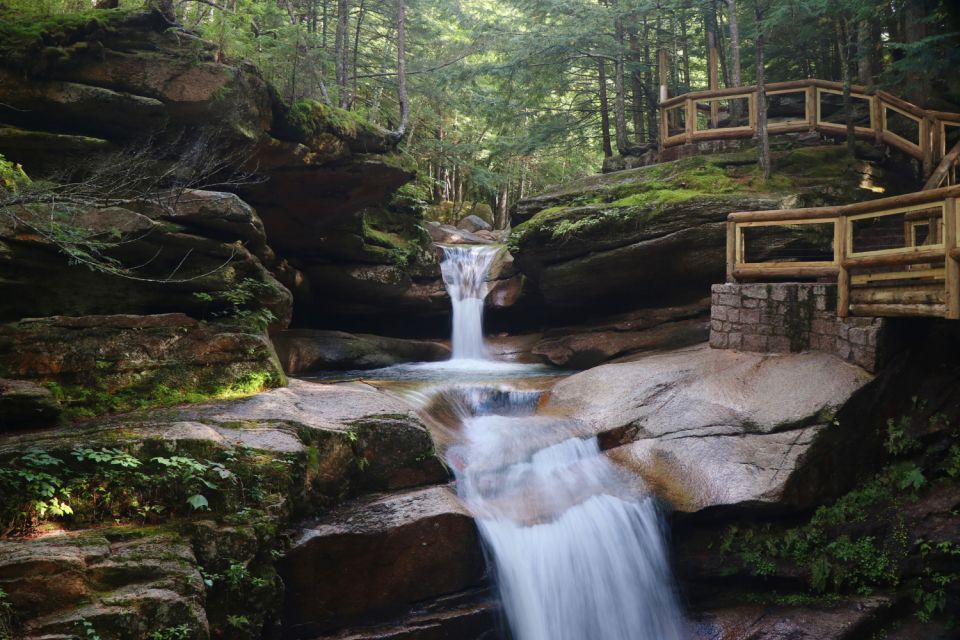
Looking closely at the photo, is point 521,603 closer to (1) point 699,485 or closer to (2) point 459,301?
(1) point 699,485

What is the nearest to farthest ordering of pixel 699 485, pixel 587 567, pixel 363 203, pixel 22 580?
pixel 22 580 < pixel 587 567 < pixel 699 485 < pixel 363 203

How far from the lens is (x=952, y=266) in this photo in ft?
23.6

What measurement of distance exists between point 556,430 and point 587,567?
2.32 m

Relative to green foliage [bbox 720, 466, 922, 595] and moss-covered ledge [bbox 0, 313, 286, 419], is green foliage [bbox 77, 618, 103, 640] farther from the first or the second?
green foliage [bbox 720, 466, 922, 595]

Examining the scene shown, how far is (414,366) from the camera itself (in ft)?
47.3

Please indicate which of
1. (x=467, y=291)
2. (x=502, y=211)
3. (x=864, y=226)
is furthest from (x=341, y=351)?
(x=502, y=211)

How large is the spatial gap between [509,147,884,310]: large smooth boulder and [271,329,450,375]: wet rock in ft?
11.0

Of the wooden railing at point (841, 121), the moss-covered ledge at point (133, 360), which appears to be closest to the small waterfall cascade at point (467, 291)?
the wooden railing at point (841, 121)

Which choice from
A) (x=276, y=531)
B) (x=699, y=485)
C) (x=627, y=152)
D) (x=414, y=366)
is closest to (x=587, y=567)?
(x=699, y=485)

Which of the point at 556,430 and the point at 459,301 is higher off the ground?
the point at 459,301

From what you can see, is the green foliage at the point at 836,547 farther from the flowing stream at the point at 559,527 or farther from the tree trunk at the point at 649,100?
the tree trunk at the point at 649,100

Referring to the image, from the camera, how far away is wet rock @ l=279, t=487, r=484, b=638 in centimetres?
569

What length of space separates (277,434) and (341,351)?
296 inches

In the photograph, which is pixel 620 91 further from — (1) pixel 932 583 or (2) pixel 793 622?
(2) pixel 793 622
